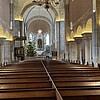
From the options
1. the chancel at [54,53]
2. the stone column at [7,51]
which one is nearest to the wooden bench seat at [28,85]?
the chancel at [54,53]

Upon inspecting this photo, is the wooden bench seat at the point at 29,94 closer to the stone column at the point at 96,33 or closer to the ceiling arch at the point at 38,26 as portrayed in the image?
the stone column at the point at 96,33

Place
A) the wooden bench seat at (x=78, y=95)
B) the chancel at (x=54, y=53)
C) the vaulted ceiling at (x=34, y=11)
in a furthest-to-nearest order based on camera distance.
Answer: the vaulted ceiling at (x=34, y=11), the chancel at (x=54, y=53), the wooden bench seat at (x=78, y=95)

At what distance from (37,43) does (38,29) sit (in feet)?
9.66

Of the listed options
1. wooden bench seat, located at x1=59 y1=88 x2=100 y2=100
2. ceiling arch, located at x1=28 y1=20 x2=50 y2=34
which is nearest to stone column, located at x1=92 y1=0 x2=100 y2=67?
wooden bench seat, located at x1=59 y1=88 x2=100 y2=100

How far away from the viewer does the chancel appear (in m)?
4.67

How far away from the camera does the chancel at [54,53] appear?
4.67 meters

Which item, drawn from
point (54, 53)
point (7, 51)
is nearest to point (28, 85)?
point (7, 51)

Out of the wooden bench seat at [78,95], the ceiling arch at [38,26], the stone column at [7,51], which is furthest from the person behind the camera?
the ceiling arch at [38,26]

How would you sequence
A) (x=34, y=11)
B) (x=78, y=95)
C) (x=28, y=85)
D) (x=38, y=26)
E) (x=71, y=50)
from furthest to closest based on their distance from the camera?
1. (x=38, y=26)
2. (x=34, y=11)
3. (x=71, y=50)
4. (x=28, y=85)
5. (x=78, y=95)

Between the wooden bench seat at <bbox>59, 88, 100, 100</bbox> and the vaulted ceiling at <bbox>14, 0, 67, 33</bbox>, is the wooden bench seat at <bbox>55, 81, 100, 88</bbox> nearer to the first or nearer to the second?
the wooden bench seat at <bbox>59, 88, 100, 100</bbox>

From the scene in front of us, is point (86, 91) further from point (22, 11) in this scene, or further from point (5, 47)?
point (22, 11)

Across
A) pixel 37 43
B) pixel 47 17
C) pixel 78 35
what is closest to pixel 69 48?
pixel 78 35

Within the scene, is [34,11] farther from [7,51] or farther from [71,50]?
[71,50]

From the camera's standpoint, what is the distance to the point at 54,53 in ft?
115
